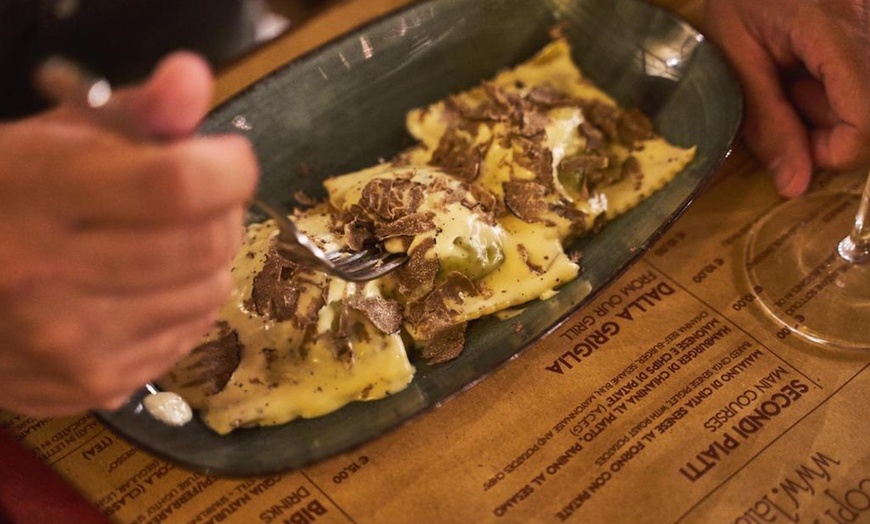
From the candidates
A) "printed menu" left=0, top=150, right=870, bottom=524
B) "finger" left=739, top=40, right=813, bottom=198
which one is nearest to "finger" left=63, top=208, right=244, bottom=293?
"printed menu" left=0, top=150, right=870, bottom=524

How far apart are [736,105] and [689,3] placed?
445mm

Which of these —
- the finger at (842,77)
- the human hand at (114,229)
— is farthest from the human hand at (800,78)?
the human hand at (114,229)

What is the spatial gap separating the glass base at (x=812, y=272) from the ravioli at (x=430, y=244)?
19 cm

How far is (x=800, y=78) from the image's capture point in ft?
4.68

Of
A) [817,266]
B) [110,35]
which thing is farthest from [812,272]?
[110,35]

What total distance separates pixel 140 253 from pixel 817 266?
988 mm

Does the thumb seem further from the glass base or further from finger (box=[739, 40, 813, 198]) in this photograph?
finger (box=[739, 40, 813, 198])

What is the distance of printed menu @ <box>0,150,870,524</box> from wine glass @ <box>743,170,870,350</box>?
0.02 metres

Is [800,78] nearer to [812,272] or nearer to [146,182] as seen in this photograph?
[812,272]

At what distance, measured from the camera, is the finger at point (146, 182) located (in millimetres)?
666

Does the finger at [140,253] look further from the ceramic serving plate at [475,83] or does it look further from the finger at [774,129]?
the finger at [774,129]

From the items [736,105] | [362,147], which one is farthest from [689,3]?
[362,147]

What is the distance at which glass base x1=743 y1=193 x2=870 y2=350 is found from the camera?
115cm

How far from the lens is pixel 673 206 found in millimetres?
1188
